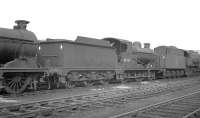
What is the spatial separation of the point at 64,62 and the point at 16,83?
3377mm

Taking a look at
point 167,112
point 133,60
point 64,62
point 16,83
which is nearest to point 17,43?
Answer: point 16,83

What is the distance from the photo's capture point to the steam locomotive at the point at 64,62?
1202cm

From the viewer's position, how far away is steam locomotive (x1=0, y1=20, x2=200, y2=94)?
473 inches

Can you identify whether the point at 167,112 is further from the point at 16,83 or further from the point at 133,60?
the point at 133,60

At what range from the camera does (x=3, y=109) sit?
306 inches

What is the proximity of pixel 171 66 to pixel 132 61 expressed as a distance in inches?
312

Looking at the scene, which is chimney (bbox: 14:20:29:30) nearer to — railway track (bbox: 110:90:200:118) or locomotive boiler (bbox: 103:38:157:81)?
railway track (bbox: 110:90:200:118)

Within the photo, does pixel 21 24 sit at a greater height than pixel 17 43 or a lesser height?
greater

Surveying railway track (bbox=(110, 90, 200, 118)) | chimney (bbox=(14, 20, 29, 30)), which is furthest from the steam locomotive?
railway track (bbox=(110, 90, 200, 118))

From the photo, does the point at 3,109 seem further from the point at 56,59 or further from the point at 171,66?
the point at 171,66

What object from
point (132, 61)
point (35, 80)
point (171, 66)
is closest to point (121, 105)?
point (35, 80)

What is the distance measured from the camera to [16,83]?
12.2 m

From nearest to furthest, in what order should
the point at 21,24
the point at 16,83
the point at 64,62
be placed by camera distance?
1. the point at 16,83
2. the point at 21,24
3. the point at 64,62

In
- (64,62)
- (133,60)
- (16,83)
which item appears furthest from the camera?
(133,60)
